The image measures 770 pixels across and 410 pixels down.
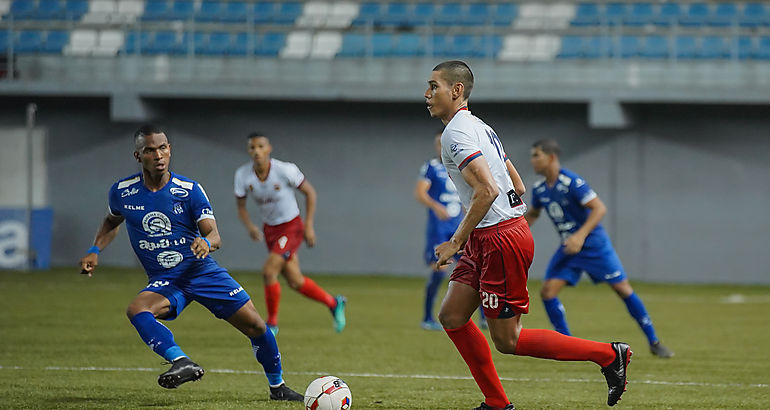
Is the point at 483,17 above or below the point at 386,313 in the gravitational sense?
above

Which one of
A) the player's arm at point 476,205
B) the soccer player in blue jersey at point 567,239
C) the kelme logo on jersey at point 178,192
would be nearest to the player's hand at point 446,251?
the player's arm at point 476,205

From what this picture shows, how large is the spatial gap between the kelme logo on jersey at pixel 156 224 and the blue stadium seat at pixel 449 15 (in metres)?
14.8

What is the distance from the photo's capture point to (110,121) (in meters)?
21.5

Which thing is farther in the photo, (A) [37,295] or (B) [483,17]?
(B) [483,17]

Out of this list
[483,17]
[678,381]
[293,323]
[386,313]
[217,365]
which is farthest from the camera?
[483,17]

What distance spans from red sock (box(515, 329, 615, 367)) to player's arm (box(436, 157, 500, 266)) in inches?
32.5

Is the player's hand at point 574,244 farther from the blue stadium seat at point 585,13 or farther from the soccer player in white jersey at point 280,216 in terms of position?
the blue stadium seat at point 585,13

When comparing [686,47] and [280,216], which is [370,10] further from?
[280,216]

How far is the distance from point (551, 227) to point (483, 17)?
452 centimetres

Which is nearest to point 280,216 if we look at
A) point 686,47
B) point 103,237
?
point 103,237

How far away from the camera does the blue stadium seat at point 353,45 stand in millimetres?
20016

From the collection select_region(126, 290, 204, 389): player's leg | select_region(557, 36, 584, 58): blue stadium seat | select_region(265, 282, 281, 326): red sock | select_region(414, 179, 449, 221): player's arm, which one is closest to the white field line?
select_region(126, 290, 204, 389): player's leg

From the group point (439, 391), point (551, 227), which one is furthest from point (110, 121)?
point (439, 391)

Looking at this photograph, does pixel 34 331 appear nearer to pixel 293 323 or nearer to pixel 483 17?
pixel 293 323
